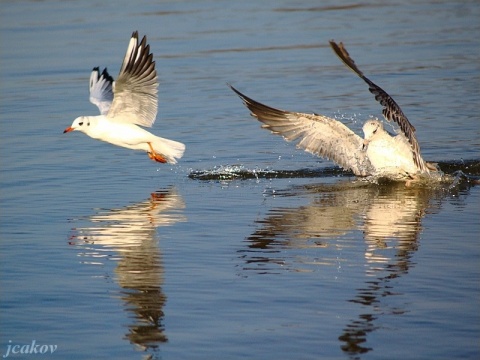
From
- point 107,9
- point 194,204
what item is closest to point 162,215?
point 194,204

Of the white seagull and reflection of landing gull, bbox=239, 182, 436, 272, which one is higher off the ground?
the white seagull

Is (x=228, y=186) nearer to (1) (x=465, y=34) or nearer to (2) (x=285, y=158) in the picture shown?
(2) (x=285, y=158)

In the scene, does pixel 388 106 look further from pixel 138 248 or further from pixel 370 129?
pixel 138 248

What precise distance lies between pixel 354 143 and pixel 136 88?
7.66 feet

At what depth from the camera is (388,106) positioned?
9336 millimetres

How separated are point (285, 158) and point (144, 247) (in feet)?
13.0

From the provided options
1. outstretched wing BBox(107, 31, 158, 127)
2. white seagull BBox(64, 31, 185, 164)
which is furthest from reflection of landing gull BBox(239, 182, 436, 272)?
outstretched wing BBox(107, 31, 158, 127)

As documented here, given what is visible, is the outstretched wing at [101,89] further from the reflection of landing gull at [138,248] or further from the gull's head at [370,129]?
the gull's head at [370,129]

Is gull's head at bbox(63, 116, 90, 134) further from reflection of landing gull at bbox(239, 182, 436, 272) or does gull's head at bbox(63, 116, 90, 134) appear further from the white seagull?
reflection of landing gull at bbox(239, 182, 436, 272)

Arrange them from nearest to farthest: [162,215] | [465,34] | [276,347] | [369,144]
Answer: [276,347] → [162,215] → [369,144] → [465,34]

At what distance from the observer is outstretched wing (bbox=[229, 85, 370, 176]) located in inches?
403

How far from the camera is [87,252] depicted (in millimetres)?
7844

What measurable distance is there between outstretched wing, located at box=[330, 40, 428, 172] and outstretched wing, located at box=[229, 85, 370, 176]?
60cm

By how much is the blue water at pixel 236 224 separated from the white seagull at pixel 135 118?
40 cm
